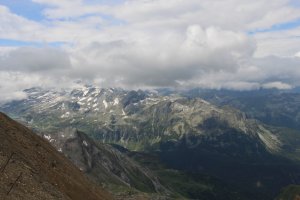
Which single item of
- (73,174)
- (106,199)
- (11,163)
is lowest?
(106,199)

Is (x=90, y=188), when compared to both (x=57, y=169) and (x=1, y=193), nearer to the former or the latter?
(x=57, y=169)

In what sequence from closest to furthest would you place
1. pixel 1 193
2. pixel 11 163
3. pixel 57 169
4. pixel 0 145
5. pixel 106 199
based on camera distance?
1. pixel 1 193
2. pixel 11 163
3. pixel 0 145
4. pixel 57 169
5. pixel 106 199

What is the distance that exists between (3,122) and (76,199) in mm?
24070

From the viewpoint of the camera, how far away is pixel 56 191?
7388cm

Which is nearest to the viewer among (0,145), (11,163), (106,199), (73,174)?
(11,163)

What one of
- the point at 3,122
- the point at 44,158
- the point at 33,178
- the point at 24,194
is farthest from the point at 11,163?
the point at 3,122

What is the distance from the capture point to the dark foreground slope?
2611 inches

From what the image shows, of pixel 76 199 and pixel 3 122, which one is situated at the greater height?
pixel 3 122

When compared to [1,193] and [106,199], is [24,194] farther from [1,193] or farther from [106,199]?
[106,199]

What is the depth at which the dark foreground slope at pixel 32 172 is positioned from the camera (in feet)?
218

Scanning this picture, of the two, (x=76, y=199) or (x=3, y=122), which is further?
(x=3, y=122)

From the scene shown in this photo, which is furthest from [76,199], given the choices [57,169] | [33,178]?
[33,178]

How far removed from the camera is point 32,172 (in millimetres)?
74000

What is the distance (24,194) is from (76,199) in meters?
19.9
